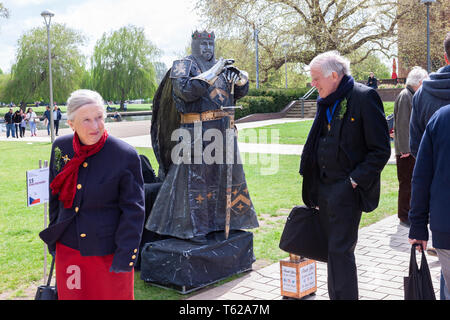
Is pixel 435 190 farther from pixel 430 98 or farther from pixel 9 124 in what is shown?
pixel 9 124

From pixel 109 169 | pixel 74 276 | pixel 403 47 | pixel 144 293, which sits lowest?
pixel 144 293

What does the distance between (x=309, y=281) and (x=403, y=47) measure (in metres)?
32.9

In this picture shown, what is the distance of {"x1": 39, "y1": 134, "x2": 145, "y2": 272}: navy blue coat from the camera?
2906 mm

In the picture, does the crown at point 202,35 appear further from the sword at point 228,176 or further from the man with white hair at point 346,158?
the man with white hair at point 346,158

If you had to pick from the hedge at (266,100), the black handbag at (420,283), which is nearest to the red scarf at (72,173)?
the black handbag at (420,283)

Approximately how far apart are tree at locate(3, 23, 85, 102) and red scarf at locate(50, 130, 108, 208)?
51.5 m

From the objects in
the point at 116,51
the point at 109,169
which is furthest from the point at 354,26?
the point at 109,169

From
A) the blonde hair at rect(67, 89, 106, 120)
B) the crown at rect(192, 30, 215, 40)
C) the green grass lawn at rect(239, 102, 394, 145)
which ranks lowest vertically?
the green grass lawn at rect(239, 102, 394, 145)

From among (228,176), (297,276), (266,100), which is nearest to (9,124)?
(266,100)

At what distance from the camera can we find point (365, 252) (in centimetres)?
593

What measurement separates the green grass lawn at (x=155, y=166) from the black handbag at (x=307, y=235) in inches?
50.9

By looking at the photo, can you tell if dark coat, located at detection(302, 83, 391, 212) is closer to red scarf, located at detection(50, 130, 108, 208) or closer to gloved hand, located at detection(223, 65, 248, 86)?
gloved hand, located at detection(223, 65, 248, 86)

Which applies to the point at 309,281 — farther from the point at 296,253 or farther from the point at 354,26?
the point at 354,26

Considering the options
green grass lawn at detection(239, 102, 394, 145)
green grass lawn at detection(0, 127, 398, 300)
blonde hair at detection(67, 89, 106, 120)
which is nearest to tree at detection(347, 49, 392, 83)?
green grass lawn at detection(239, 102, 394, 145)
